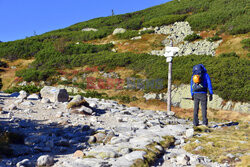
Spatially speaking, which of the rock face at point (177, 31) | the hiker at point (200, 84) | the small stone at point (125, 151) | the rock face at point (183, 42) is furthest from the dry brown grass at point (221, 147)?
the rock face at point (177, 31)

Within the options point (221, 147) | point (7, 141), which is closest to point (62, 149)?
point (7, 141)

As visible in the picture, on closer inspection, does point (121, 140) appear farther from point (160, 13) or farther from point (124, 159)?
point (160, 13)

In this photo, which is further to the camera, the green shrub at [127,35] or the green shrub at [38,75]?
the green shrub at [127,35]

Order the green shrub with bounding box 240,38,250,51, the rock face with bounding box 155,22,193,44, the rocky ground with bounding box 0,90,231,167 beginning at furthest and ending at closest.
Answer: the rock face with bounding box 155,22,193,44 → the green shrub with bounding box 240,38,250,51 → the rocky ground with bounding box 0,90,231,167

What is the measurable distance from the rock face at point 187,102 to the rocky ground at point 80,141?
17.8 ft

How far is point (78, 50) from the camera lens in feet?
102

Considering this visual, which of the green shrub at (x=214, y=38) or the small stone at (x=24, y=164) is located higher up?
the green shrub at (x=214, y=38)

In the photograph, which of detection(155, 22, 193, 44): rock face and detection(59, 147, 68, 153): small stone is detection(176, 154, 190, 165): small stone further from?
detection(155, 22, 193, 44): rock face

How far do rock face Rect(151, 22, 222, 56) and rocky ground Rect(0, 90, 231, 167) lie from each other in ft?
65.3

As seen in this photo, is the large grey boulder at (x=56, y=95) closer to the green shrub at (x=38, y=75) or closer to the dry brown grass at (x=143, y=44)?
the green shrub at (x=38, y=75)

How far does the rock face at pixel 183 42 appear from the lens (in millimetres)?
26500

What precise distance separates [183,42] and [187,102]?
712 inches

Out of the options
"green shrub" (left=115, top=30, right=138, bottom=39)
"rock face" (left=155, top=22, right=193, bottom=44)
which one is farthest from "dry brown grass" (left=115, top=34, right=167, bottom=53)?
"green shrub" (left=115, top=30, right=138, bottom=39)

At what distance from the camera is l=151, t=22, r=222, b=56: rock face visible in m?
26.5
